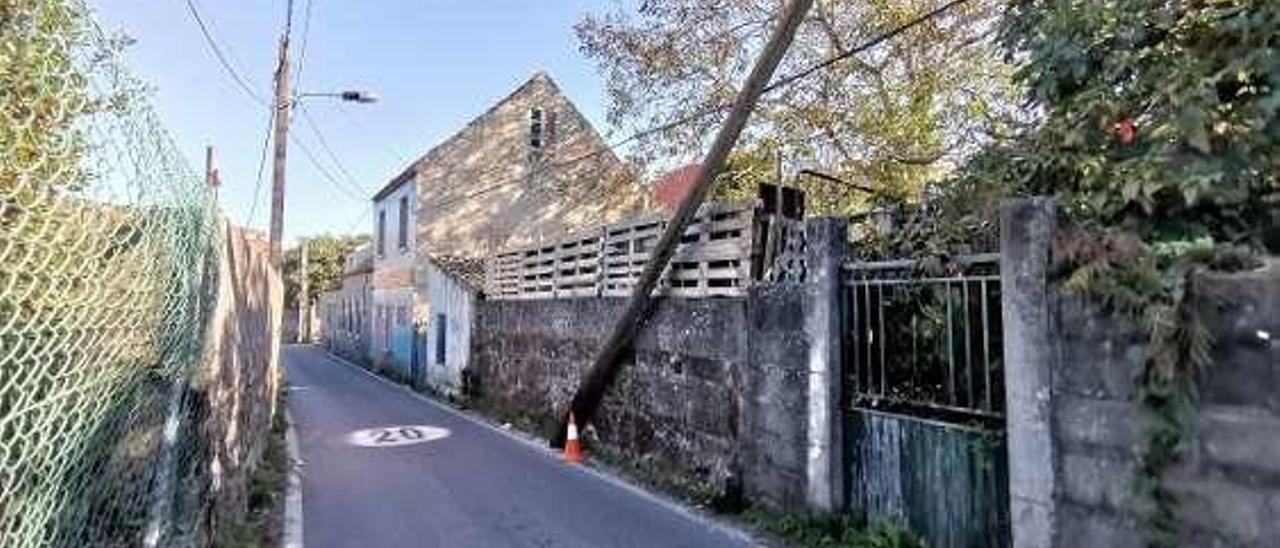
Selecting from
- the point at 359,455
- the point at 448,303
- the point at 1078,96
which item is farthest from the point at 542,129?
the point at 1078,96

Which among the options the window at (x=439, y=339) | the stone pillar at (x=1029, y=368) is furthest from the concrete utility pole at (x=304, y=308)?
the stone pillar at (x=1029, y=368)

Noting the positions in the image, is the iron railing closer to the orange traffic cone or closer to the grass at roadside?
the grass at roadside

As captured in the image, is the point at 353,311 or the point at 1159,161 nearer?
the point at 1159,161

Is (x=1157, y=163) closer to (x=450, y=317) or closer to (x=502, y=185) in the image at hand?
(x=450, y=317)

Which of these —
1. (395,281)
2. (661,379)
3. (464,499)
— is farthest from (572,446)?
(395,281)

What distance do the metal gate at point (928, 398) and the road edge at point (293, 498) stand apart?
465cm

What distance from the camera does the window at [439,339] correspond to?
24.4 meters

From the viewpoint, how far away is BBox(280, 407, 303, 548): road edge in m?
8.39

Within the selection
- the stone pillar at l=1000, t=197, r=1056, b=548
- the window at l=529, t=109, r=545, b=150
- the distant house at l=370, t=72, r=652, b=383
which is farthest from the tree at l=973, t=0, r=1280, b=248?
the window at l=529, t=109, r=545, b=150

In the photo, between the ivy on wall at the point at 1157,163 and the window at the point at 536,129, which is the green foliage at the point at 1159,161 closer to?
the ivy on wall at the point at 1157,163

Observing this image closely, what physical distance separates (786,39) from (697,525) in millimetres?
4437

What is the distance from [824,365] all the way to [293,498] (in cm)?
573

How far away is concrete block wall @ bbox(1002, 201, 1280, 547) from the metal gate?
1.93 ft

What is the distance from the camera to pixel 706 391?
10.5 m
